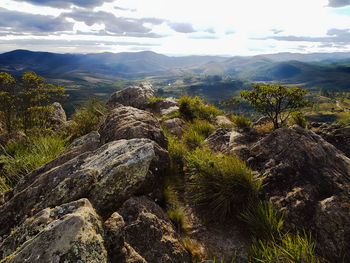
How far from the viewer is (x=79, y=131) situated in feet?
38.4

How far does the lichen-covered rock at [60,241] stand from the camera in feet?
10.0

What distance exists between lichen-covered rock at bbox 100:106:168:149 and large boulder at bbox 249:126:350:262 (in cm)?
376

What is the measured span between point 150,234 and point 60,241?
2.13m

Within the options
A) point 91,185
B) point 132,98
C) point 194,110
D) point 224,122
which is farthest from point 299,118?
point 132,98

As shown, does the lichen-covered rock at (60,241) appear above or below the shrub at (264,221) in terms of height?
above

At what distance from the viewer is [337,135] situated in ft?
30.5

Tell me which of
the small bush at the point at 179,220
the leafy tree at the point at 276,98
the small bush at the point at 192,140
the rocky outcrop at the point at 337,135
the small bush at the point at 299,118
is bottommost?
the small bush at the point at 179,220

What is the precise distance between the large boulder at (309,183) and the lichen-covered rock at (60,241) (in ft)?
15.3

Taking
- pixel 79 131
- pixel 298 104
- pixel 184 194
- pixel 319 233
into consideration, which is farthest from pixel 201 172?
pixel 79 131

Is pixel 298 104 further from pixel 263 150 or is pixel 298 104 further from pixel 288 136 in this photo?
pixel 263 150

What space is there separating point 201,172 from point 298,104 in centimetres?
656

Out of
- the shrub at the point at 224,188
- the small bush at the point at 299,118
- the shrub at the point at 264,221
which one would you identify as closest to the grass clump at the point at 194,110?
the small bush at the point at 299,118

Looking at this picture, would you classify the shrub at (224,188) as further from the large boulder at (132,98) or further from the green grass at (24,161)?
the large boulder at (132,98)

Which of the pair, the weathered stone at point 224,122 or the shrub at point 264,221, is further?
the weathered stone at point 224,122
